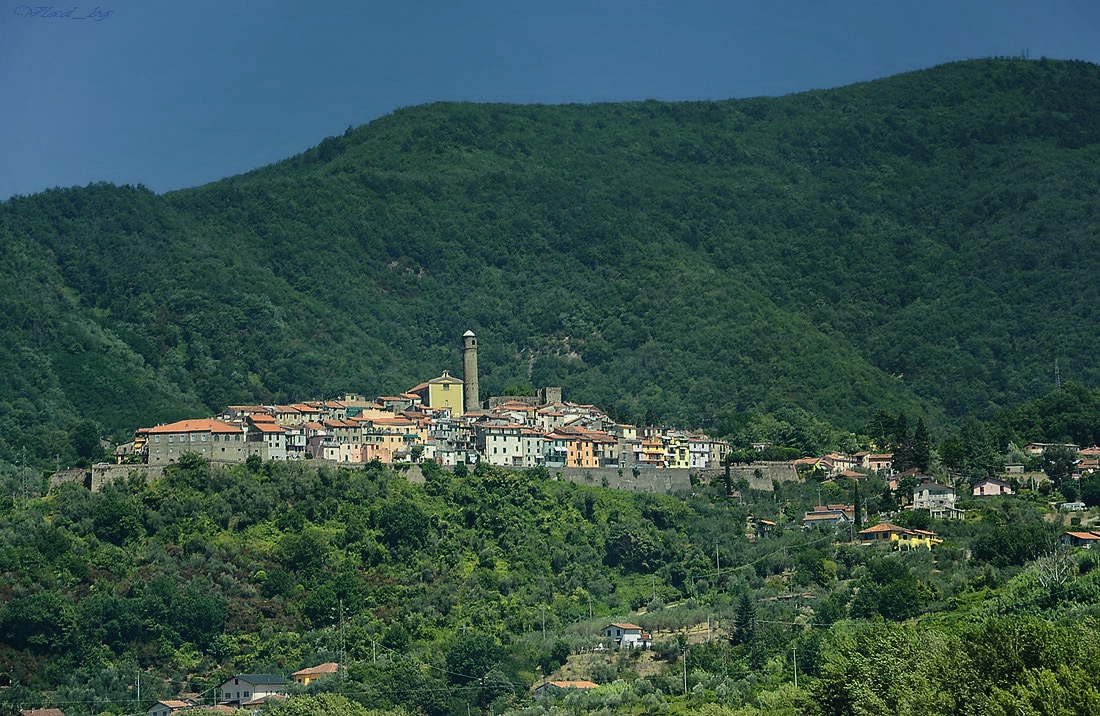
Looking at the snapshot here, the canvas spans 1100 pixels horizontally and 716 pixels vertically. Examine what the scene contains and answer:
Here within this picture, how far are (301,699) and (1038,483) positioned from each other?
47.7 meters

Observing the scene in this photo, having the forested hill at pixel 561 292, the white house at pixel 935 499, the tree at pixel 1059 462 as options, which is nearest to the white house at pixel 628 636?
the white house at pixel 935 499

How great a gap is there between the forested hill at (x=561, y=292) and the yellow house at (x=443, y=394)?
14.2m

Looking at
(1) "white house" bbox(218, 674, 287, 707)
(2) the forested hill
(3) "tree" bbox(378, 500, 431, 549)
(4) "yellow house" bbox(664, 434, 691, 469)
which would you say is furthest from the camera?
(2) the forested hill

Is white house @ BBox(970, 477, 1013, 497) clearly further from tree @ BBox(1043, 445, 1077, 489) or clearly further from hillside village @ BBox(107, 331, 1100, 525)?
tree @ BBox(1043, 445, 1077, 489)

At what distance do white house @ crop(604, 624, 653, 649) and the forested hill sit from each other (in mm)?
39730

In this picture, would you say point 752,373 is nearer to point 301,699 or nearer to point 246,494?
point 246,494

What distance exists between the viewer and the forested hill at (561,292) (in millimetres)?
140125

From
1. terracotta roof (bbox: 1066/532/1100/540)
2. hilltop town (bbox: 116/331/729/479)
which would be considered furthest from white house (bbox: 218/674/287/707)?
terracotta roof (bbox: 1066/532/1100/540)

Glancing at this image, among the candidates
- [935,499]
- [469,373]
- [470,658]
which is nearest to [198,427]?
[470,658]

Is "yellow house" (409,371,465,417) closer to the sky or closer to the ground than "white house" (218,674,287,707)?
closer to the sky

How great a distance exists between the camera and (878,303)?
573ft

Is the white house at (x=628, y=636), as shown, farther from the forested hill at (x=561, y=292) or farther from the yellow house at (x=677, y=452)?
the forested hill at (x=561, y=292)

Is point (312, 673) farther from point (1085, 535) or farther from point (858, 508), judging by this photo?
point (1085, 535)

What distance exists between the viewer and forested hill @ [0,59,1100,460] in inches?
5517
